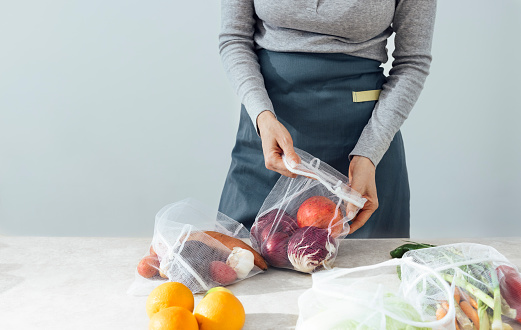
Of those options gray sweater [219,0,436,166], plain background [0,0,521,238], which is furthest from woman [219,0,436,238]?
plain background [0,0,521,238]

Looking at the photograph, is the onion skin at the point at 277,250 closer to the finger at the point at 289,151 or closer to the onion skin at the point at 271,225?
the onion skin at the point at 271,225

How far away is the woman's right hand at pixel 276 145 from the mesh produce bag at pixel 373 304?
0.27 metres

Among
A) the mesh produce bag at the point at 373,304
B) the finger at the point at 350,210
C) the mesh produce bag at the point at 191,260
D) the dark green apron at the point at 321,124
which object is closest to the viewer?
the mesh produce bag at the point at 373,304

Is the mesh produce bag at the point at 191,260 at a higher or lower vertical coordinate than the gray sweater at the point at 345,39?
lower

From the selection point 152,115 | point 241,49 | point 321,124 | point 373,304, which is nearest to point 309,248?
point 373,304

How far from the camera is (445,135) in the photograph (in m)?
2.51

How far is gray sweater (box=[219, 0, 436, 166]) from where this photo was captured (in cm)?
105

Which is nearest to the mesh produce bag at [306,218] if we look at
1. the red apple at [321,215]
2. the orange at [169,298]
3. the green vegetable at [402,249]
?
the red apple at [321,215]

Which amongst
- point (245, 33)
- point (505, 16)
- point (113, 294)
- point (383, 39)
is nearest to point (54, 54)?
point (245, 33)

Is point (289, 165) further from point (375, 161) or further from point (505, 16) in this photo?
point (505, 16)

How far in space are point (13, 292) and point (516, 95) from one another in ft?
7.85

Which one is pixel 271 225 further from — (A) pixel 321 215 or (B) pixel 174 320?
(B) pixel 174 320

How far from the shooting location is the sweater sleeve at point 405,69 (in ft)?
3.51

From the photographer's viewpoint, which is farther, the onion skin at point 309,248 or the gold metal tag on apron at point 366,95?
the gold metal tag on apron at point 366,95
